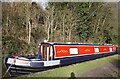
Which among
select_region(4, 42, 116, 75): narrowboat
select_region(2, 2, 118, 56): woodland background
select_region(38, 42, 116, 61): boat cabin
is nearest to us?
select_region(4, 42, 116, 75): narrowboat

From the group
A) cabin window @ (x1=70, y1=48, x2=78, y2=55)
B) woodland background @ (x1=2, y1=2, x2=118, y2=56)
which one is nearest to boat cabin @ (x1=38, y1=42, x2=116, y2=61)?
cabin window @ (x1=70, y1=48, x2=78, y2=55)

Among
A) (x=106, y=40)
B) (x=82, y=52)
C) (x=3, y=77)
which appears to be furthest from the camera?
(x=106, y=40)

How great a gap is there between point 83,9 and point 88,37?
3190mm

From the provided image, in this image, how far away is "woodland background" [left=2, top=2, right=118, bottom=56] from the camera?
52.5 feet

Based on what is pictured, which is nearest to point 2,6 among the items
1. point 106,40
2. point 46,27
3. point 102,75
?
point 46,27

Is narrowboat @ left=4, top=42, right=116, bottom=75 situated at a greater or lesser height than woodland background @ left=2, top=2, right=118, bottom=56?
lesser

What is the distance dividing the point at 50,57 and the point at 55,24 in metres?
6.82

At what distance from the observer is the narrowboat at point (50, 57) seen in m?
11.8

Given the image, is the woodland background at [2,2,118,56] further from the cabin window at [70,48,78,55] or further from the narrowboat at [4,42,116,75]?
the cabin window at [70,48,78,55]

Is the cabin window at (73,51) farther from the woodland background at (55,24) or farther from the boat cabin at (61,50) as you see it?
the woodland background at (55,24)

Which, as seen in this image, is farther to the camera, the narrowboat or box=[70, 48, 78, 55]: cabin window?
box=[70, 48, 78, 55]: cabin window

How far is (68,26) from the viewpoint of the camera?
20609mm

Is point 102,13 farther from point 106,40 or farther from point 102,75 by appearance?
point 102,75

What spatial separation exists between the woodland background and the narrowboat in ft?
6.65
